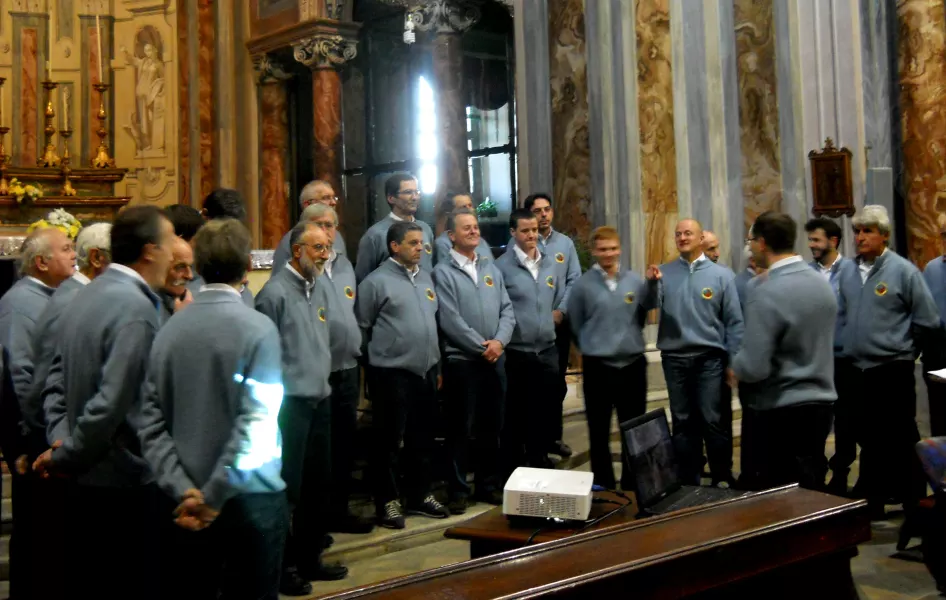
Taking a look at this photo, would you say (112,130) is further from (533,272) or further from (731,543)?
(731,543)

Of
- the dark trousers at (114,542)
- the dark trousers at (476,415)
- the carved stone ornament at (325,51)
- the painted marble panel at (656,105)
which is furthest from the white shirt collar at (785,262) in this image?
the carved stone ornament at (325,51)

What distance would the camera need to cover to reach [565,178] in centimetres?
909

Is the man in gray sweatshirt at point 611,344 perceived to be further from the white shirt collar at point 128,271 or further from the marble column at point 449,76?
the marble column at point 449,76

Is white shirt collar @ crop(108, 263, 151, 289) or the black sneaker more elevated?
white shirt collar @ crop(108, 263, 151, 289)

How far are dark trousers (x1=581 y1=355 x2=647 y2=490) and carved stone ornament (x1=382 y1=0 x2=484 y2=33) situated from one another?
535cm

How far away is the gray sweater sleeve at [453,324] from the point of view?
5645 millimetres

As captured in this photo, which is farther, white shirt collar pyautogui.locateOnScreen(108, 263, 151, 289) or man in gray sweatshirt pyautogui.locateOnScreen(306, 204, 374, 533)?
man in gray sweatshirt pyautogui.locateOnScreen(306, 204, 374, 533)

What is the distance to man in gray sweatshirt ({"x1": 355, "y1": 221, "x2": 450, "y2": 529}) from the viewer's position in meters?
5.37

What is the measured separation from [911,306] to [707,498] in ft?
8.55

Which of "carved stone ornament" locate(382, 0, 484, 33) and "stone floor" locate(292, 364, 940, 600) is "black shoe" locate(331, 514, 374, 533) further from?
"carved stone ornament" locate(382, 0, 484, 33)

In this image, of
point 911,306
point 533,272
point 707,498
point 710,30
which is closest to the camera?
point 707,498

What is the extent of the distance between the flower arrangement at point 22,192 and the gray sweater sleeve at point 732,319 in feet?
20.3

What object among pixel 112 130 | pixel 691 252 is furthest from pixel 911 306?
pixel 112 130

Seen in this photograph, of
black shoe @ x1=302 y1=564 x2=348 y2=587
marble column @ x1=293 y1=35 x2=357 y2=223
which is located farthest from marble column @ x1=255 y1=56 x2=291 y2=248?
black shoe @ x1=302 y1=564 x2=348 y2=587
